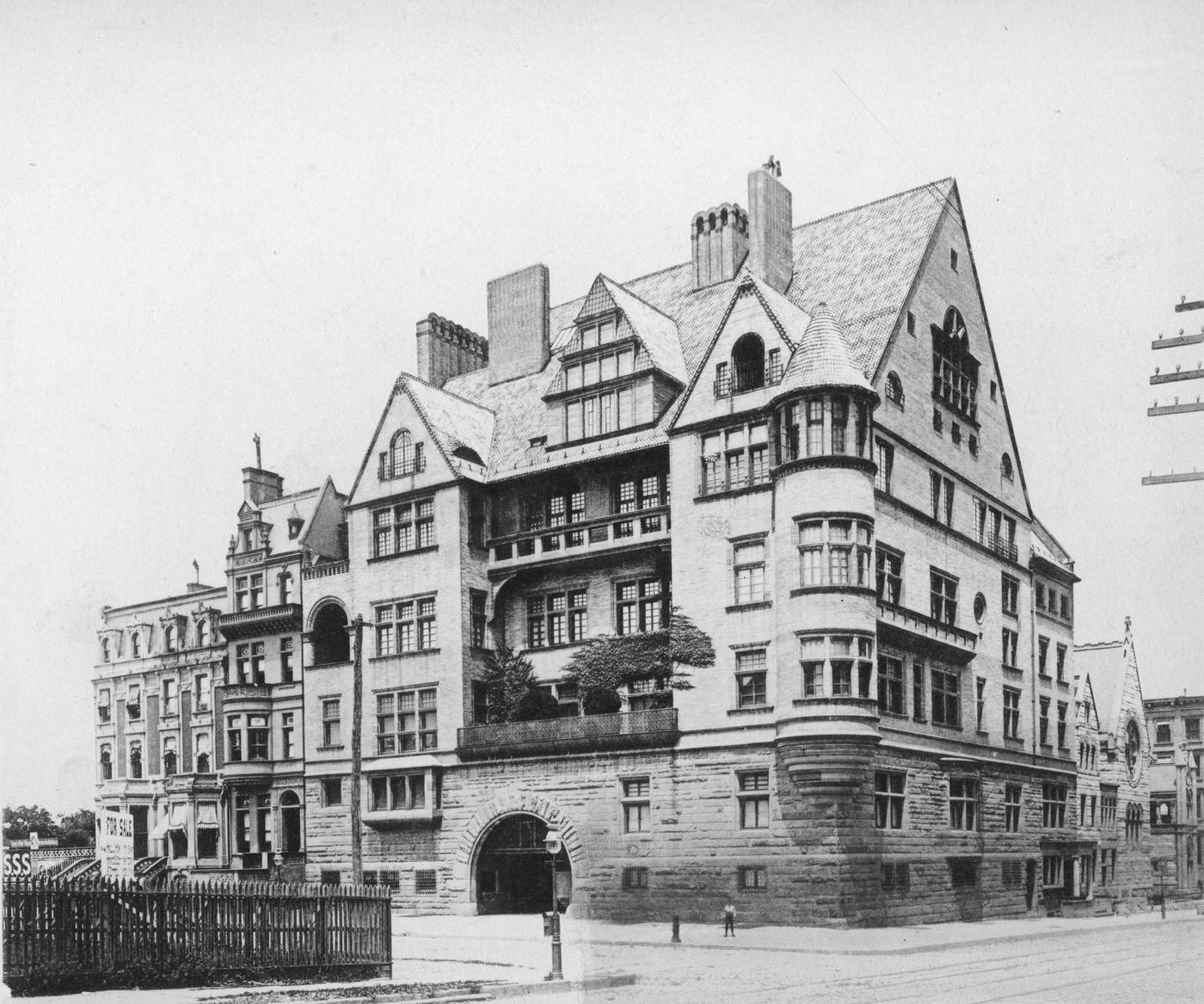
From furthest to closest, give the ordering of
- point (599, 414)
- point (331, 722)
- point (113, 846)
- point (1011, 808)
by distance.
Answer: point (331, 722) < point (1011, 808) < point (599, 414) < point (113, 846)

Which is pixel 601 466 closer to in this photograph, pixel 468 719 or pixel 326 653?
pixel 468 719

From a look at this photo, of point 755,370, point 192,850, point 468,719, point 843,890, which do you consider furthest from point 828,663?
point 192,850

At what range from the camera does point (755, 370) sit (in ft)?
149

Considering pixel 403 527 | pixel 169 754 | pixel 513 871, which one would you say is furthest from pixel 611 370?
pixel 169 754

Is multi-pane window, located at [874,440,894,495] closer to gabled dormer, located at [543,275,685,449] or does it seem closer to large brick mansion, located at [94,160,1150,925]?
large brick mansion, located at [94,160,1150,925]

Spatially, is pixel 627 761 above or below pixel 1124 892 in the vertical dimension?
above

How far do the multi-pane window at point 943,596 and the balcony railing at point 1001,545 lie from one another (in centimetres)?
308

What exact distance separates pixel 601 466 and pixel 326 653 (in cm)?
1415

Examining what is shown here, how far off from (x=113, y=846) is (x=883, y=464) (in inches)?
1012

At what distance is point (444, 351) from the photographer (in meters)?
61.0

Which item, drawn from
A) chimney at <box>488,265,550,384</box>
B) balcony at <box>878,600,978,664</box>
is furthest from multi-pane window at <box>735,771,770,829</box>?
chimney at <box>488,265,550,384</box>

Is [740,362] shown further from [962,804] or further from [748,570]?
[962,804]

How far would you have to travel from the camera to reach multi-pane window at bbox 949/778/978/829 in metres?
47.0

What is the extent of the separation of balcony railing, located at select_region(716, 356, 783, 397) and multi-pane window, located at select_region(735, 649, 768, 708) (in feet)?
26.9
